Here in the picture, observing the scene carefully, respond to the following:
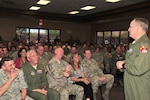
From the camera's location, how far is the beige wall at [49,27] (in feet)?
37.3

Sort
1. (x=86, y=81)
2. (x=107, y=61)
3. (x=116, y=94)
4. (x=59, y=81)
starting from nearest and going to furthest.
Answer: (x=59, y=81), (x=86, y=81), (x=116, y=94), (x=107, y=61)

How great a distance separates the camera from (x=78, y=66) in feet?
12.5

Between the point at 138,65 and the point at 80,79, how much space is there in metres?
1.91

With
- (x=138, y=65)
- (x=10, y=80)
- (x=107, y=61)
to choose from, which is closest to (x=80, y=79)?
(x=10, y=80)

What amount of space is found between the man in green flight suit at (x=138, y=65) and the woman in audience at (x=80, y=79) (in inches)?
60.1

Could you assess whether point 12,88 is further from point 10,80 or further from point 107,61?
point 107,61

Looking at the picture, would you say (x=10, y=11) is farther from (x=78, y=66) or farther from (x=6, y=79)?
(x=6, y=79)

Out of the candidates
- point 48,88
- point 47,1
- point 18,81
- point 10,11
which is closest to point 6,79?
point 18,81

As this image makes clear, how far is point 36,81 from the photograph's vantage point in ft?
10.1

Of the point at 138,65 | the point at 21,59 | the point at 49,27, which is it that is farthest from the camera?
the point at 49,27

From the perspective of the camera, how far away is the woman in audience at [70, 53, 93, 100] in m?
3.58

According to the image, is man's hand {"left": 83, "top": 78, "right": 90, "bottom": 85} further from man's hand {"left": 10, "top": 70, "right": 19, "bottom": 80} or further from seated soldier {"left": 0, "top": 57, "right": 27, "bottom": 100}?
man's hand {"left": 10, "top": 70, "right": 19, "bottom": 80}

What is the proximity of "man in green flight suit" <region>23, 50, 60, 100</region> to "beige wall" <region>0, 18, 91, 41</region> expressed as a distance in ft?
25.5

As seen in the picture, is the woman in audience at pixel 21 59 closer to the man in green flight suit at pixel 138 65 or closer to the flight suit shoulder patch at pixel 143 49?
the man in green flight suit at pixel 138 65
